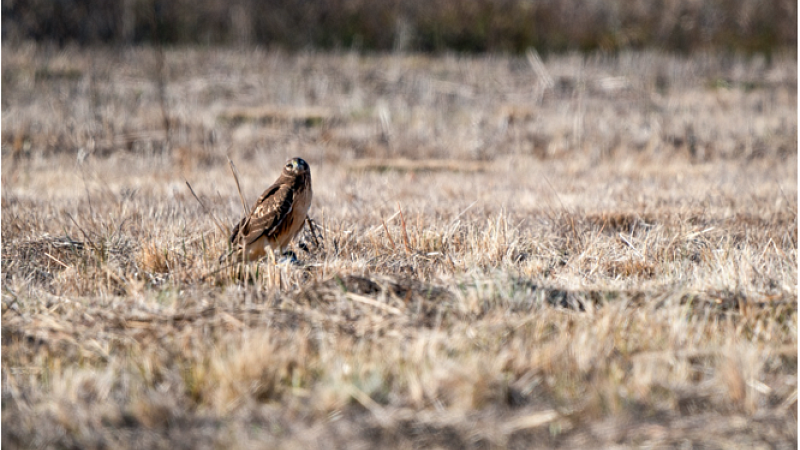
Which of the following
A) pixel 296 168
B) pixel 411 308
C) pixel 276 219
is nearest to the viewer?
pixel 411 308

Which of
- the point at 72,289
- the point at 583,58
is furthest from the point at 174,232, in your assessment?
the point at 583,58

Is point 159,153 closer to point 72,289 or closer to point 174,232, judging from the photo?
point 174,232

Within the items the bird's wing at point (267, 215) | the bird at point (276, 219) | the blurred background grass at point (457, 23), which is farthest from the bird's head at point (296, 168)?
the blurred background grass at point (457, 23)

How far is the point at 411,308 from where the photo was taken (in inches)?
157

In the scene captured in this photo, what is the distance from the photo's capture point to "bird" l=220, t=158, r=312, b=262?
202 inches

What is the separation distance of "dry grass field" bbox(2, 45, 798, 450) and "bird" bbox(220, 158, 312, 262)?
18cm

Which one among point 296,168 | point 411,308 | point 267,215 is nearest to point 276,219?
point 267,215

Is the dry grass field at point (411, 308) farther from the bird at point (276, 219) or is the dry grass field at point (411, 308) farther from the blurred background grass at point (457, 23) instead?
the blurred background grass at point (457, 23)

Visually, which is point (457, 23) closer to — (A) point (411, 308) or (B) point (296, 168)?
(B) point (296, 168)

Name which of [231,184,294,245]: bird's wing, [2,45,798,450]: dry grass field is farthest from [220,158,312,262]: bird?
[2,45,798,450]: dry grass field

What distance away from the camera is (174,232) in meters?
5.81

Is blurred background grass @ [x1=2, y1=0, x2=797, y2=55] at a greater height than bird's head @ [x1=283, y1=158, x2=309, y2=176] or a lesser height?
greater

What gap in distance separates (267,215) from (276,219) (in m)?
0.08

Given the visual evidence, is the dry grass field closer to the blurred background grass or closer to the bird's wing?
the bird's wing
